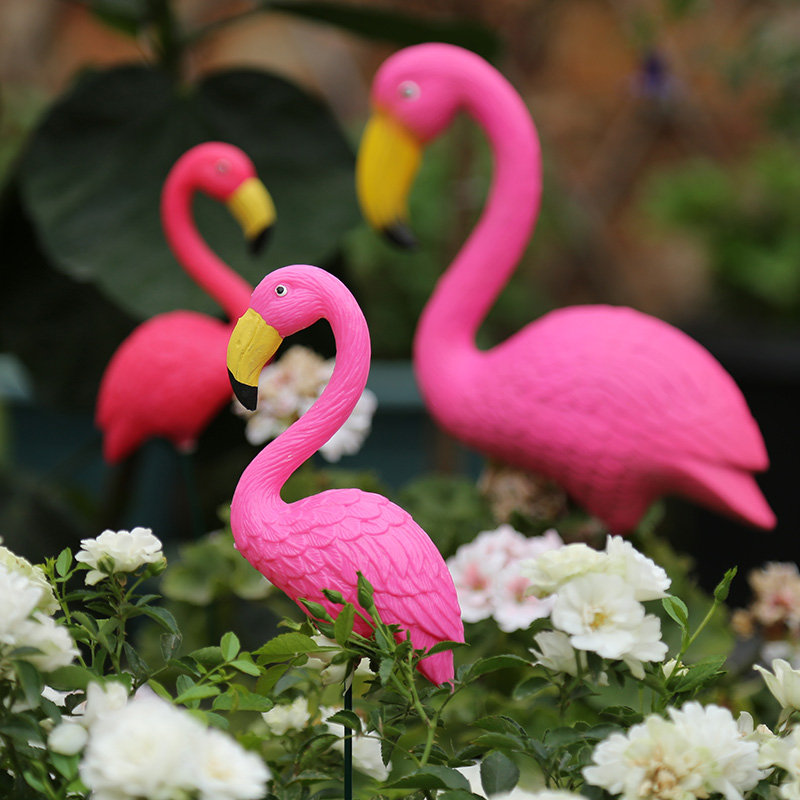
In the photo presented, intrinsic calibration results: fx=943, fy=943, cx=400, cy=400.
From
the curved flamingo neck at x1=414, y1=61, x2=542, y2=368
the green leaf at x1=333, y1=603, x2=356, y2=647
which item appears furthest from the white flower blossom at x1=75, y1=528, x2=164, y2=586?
the curved flamingo neck at x1=414, y1=61, x2=542, y2=368

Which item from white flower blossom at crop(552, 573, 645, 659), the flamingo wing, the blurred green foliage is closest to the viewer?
white flower blossom at crop(552, 573, 645, 659)

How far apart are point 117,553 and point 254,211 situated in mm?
523

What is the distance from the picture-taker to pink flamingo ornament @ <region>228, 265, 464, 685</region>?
59 centimetres

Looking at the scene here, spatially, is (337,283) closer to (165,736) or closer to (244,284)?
(165,736)

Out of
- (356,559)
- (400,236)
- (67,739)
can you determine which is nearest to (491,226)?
(400,236)

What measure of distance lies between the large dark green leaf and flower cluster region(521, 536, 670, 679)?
0.65 meters

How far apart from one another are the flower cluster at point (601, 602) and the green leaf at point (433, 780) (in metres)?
0.09

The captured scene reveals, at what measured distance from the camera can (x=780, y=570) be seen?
0.89 m

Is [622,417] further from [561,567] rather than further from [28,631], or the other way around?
[28,631]

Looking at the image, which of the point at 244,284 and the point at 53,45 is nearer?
the point at 244,284

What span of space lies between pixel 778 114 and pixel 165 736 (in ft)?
5.52

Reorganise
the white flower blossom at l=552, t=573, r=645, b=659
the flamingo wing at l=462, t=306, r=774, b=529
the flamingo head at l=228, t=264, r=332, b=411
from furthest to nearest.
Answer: the flamingo wing at l=462, t=306, r=774, b=529
the flamingo head at l=228, t=264, r=332, b=411
the white flower blossom at l=552, t=573, r=645, b=659

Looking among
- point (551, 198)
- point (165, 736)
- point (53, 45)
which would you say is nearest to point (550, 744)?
point (165, 736)

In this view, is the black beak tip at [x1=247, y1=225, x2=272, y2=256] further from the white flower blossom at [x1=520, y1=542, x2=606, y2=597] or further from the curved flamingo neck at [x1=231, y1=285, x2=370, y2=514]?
the white flower blossom at [x1=520, y1=542, x2=606, y2=597]
